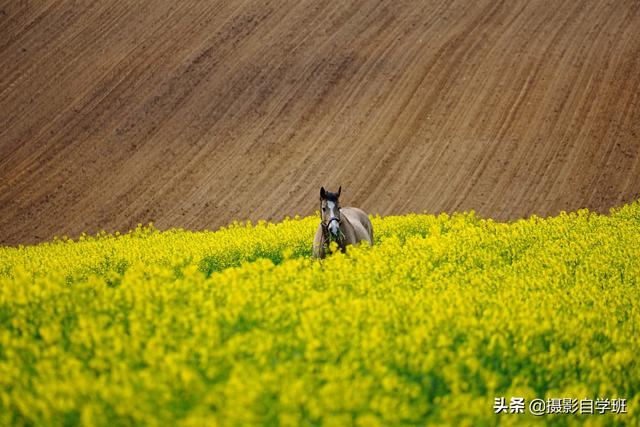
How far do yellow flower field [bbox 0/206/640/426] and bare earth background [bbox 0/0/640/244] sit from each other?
60.0 ft

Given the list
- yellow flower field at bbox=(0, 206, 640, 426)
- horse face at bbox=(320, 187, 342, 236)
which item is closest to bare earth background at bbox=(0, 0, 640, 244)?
horse face at bbox=(320, 187, 342, 236)

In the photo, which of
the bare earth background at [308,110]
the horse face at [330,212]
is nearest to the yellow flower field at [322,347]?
the horse face at [330,212]

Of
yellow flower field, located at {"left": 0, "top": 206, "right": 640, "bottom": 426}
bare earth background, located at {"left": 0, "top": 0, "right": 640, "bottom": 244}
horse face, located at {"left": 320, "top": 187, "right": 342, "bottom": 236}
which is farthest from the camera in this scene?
bare earth background, located at {"left": 0, "top": 0, "right": 640, "bottom": 244}

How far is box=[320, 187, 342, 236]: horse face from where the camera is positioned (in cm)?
1157

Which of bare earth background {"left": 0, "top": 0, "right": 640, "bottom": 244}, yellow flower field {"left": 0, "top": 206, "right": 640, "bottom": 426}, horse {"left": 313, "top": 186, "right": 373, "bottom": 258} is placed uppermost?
bare earth background {"left": 0, "top": 0, "right": 640, "bottom": 244}

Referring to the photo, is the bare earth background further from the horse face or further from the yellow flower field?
the yellow flower field

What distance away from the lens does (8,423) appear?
469 cm

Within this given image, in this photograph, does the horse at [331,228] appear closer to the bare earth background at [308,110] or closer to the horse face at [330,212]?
the horse face at [330,212]

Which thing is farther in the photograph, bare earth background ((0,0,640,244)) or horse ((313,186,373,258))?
bare earth background ((0,0,640,244))

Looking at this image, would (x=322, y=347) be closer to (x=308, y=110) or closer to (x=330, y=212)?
(x=330, y=212)

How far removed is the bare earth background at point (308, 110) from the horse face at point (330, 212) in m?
15.3

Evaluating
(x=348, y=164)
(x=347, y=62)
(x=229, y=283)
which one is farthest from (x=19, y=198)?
(x=229, y=283)

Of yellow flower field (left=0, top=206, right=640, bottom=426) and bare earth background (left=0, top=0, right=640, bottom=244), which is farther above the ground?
bare earth background (left=0, top=0, right=640, bottom=244)

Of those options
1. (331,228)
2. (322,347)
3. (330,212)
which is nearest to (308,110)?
(330,212)
